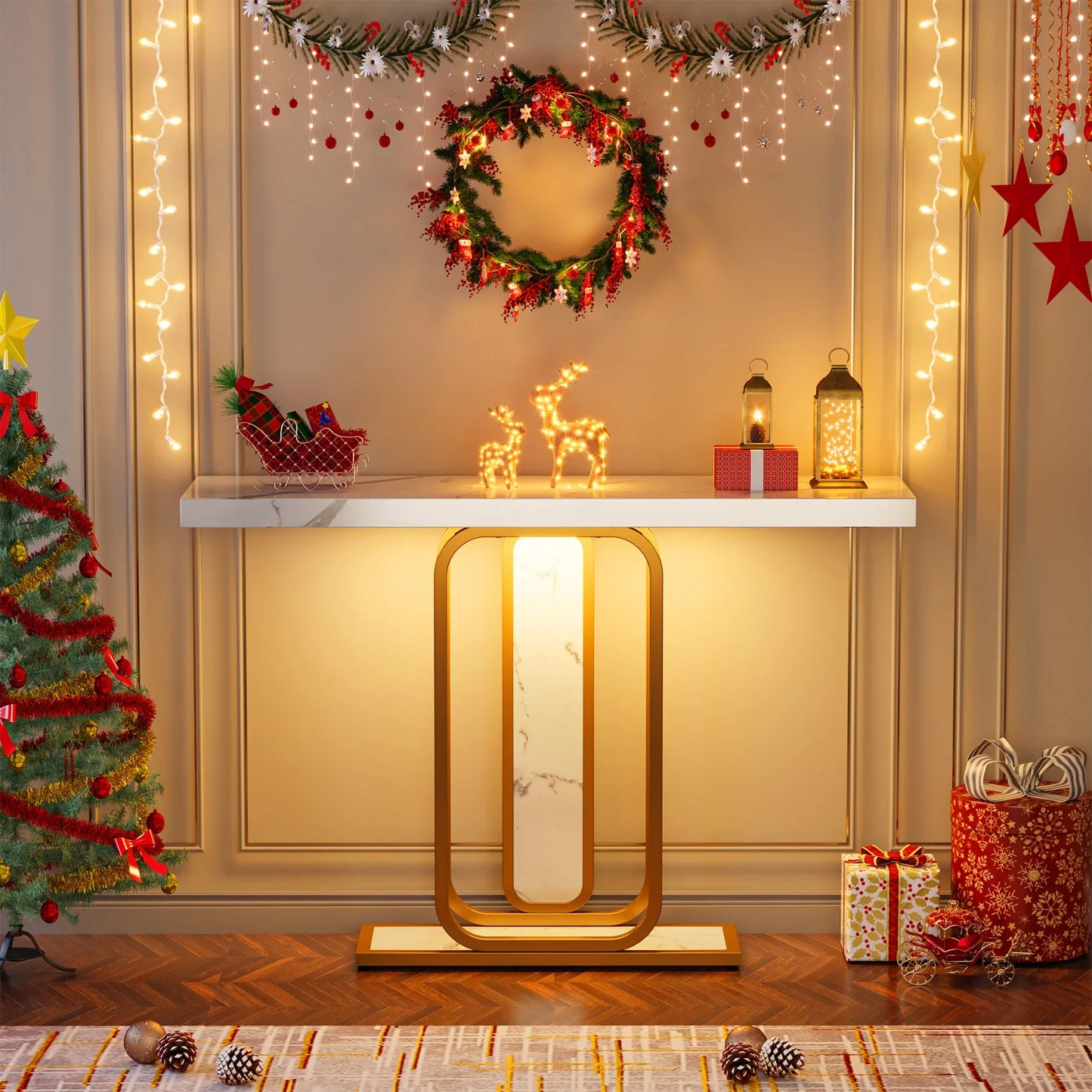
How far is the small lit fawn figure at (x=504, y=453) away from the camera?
3.84 metres

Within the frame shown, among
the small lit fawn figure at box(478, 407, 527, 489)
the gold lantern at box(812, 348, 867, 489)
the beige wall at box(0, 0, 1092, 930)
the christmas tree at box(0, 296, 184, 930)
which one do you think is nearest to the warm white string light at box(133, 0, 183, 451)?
the beige wall at box(0, 0, 1092, 930)

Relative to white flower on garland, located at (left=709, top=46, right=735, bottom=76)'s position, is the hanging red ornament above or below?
below

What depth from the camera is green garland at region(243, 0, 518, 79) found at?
3.92m

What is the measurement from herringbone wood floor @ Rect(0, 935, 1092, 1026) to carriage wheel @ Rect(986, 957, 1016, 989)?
0.11ft

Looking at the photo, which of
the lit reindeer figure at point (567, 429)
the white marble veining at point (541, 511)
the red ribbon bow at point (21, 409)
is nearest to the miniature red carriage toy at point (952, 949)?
the white marble veining at point (541, 511)

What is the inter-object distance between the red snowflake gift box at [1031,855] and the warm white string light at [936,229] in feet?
3.37

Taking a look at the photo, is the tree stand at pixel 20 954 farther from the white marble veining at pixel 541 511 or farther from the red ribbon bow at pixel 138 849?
the white marble veining at pixel 541 511

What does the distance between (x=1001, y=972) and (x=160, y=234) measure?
3.19m

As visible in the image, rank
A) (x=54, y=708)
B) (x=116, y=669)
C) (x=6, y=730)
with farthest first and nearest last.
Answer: (x=116, y=669)
(x=54, y=708)
(x=6, y=730)

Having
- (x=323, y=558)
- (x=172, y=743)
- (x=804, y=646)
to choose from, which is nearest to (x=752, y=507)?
(x=804, y=646)

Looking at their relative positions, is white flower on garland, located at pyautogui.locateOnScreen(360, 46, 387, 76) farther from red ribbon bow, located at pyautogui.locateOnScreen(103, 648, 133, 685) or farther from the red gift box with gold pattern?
the red gift box with gold pattern

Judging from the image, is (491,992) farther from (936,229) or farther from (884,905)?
(936,229)

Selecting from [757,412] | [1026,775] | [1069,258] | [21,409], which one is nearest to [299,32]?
[21,409]

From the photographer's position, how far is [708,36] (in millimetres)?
3945
